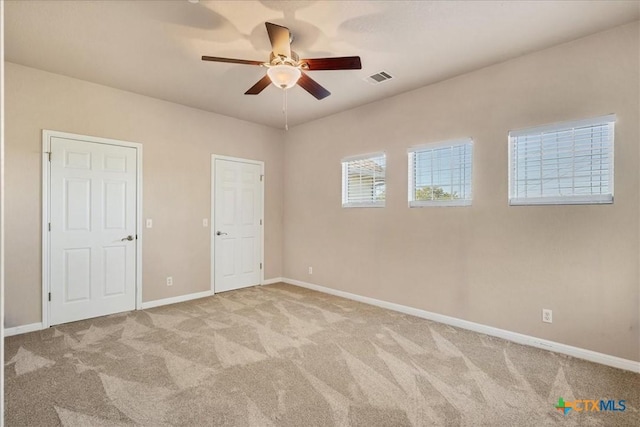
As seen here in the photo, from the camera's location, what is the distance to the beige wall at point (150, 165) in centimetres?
346

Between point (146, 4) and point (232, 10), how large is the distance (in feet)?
2.15

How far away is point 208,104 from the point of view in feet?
15.2

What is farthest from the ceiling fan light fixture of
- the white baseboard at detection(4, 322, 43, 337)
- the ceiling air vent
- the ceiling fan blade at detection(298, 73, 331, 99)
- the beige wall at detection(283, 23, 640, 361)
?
the white baseboard at detection(4, 322, 43, 337)

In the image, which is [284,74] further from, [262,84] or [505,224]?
[505,224]

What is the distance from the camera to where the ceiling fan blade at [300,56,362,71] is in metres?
2.41

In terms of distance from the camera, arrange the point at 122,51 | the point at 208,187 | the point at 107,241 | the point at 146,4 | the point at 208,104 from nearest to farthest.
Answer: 1. the point at 146,4
2. the point at 122,51
3. the point at 107,241
4. the point at 208,104
5. the point at 208,187

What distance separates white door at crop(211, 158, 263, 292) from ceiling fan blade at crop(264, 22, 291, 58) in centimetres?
296

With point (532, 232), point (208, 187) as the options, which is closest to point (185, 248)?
point (208, 187)

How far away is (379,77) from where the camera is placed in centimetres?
370

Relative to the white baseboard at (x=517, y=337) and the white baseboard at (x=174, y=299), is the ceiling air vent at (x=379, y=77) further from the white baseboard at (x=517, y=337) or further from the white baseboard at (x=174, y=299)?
the white baseboard at (x=174, y=299)

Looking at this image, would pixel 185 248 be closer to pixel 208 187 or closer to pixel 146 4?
pixel 208 187

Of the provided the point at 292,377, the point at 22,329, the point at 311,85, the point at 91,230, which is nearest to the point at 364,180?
the point at 311,85

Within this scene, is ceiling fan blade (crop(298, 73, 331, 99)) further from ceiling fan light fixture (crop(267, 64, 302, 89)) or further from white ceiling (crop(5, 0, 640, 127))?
white ceiling (crop(5, 0, 640, 127))

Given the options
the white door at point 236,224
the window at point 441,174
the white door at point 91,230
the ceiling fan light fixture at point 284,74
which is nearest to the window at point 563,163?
the window at point 441,174
